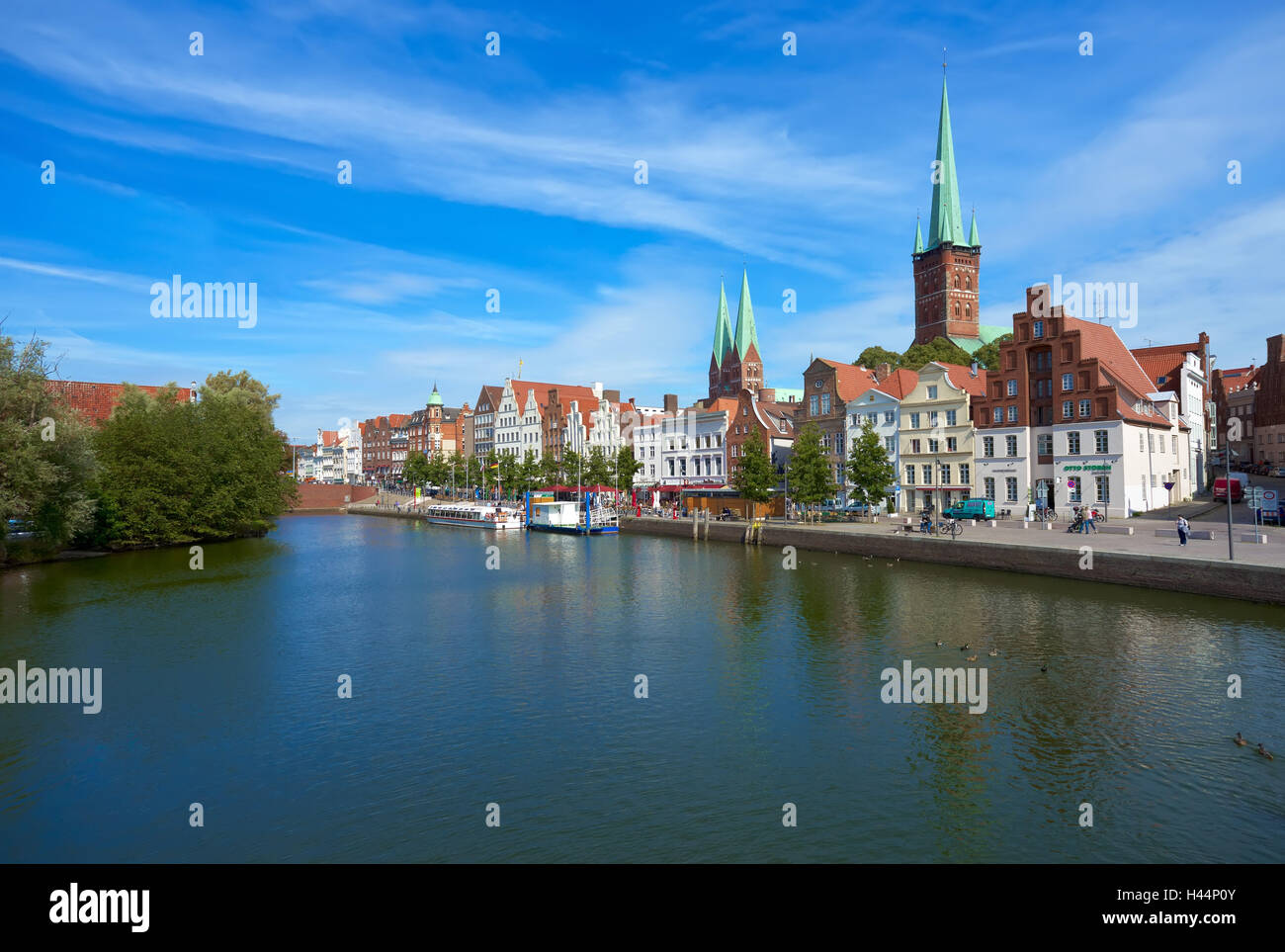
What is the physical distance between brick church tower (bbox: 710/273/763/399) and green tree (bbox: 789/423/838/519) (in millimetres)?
85848

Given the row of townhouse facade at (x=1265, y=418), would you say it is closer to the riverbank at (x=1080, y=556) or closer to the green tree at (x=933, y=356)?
the green tree at (x=933, y=356)

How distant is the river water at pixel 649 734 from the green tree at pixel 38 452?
38.9 ft

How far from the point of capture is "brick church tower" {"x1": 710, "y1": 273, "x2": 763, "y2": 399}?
514 feet

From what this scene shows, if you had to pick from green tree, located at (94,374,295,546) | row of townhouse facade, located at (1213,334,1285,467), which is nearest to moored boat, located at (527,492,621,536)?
green tree, located at (94,374,295,546)

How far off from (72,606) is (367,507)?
319 feet

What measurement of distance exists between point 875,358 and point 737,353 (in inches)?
2160

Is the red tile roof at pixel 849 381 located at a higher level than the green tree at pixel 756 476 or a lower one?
higher

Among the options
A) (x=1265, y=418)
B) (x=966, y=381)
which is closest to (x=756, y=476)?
(x=966, y=381)

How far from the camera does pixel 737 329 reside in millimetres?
159625

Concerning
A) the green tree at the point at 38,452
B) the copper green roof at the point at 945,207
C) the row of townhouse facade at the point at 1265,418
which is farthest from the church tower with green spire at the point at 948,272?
the green tree at the point at 38,452

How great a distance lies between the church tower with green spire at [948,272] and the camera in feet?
447

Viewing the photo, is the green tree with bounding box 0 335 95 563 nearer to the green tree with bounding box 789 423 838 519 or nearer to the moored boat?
the moored boat

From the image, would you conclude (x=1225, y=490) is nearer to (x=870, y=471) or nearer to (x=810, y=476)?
(x=870, y=471)
